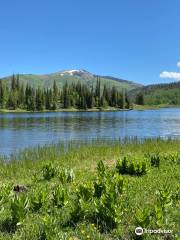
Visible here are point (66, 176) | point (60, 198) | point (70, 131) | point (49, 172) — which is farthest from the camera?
point (70, 131)

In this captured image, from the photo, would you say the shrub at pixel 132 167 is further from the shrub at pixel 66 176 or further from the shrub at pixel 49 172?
the shrub at pixel 49 172

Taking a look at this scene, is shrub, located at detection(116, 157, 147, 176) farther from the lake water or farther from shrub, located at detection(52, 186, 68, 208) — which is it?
the lake water

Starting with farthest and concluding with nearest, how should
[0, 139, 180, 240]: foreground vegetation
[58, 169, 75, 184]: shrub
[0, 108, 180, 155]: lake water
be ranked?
[0, 108, 180, 155]: lake water
[58, 169, 75, 184]: shrub
[0, 139, 180, 240]: foreground vegetation

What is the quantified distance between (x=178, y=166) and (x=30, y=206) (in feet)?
28.7

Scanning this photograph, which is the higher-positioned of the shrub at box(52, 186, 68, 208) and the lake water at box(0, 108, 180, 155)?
the shrub at box(52, 186, 68, 208)

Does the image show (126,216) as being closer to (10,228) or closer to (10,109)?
(10,228)

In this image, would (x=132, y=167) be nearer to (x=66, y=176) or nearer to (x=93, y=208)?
(x=66, y=176)

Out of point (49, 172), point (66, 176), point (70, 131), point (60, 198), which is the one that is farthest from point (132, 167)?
point (70, 131)

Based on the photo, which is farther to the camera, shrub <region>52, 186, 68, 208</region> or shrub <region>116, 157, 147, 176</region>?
shrub <region>116, 157, 147, 176</region>

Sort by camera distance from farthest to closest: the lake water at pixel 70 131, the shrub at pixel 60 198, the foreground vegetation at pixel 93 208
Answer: the lake water at pixel 70 131, the shrub at pixel 60 198, the foreground vegetation at pixel 93 208

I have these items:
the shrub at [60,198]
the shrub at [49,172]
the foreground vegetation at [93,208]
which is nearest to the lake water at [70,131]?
the shrub at [49,172]

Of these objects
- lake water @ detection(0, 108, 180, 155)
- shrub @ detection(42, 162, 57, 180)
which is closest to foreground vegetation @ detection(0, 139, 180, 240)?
shrub @ detection(42, 162, 57, 180)

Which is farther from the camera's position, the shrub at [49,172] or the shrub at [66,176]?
the shrub at [49,172]

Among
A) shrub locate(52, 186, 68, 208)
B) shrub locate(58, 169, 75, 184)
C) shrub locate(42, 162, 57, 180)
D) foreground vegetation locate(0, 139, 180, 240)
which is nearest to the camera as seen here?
foreground vegetation locate(0, 139, 180, 240)
